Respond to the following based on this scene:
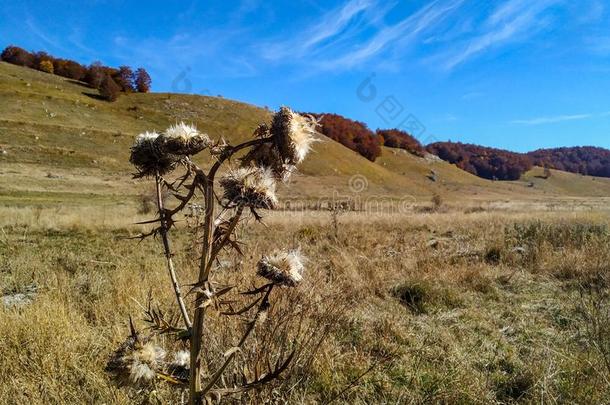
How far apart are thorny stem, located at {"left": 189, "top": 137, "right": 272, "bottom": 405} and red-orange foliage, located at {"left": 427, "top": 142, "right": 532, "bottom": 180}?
479ft

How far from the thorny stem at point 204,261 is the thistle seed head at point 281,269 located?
0.23 m

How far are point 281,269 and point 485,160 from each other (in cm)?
16079

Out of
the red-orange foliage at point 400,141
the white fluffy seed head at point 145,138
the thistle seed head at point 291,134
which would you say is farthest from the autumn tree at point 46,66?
the thistle seed head at point 291,134

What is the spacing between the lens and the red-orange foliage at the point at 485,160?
13512 cm

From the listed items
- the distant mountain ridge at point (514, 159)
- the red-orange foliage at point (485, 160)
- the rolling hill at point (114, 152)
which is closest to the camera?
the rolling hill at point (114, 152)

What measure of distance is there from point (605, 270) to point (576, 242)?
358 centimetres

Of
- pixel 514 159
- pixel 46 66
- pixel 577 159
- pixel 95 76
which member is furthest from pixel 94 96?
pixel 577 159

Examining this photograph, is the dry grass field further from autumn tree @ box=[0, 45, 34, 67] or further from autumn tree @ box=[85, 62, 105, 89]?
autumn tree @ box=[0, 45, 34, 67]

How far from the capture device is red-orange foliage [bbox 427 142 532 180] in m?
135

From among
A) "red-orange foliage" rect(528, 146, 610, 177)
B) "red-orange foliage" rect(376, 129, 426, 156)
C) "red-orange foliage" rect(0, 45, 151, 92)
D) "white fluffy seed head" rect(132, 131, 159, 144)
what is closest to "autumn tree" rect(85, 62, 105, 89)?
"red-orange foliage" rect(0, 45, 151, 92)

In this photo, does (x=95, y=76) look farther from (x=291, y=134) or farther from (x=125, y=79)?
(x=291, y=134)

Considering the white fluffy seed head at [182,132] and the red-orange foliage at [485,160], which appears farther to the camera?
the red-orange foliage at [485,160]

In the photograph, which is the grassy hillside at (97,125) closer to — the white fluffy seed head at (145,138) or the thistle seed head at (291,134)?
the white fluffy seed head at (145,138)

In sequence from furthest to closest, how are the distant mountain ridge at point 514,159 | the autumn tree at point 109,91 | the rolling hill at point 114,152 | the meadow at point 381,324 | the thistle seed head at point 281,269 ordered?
the distant mountain ridge at point 514,159 → the autumn tree at point 109,91 → the rolling hill at point 114,152 → the meadow at point 381,324 → the thistle seed head at point 281,269
